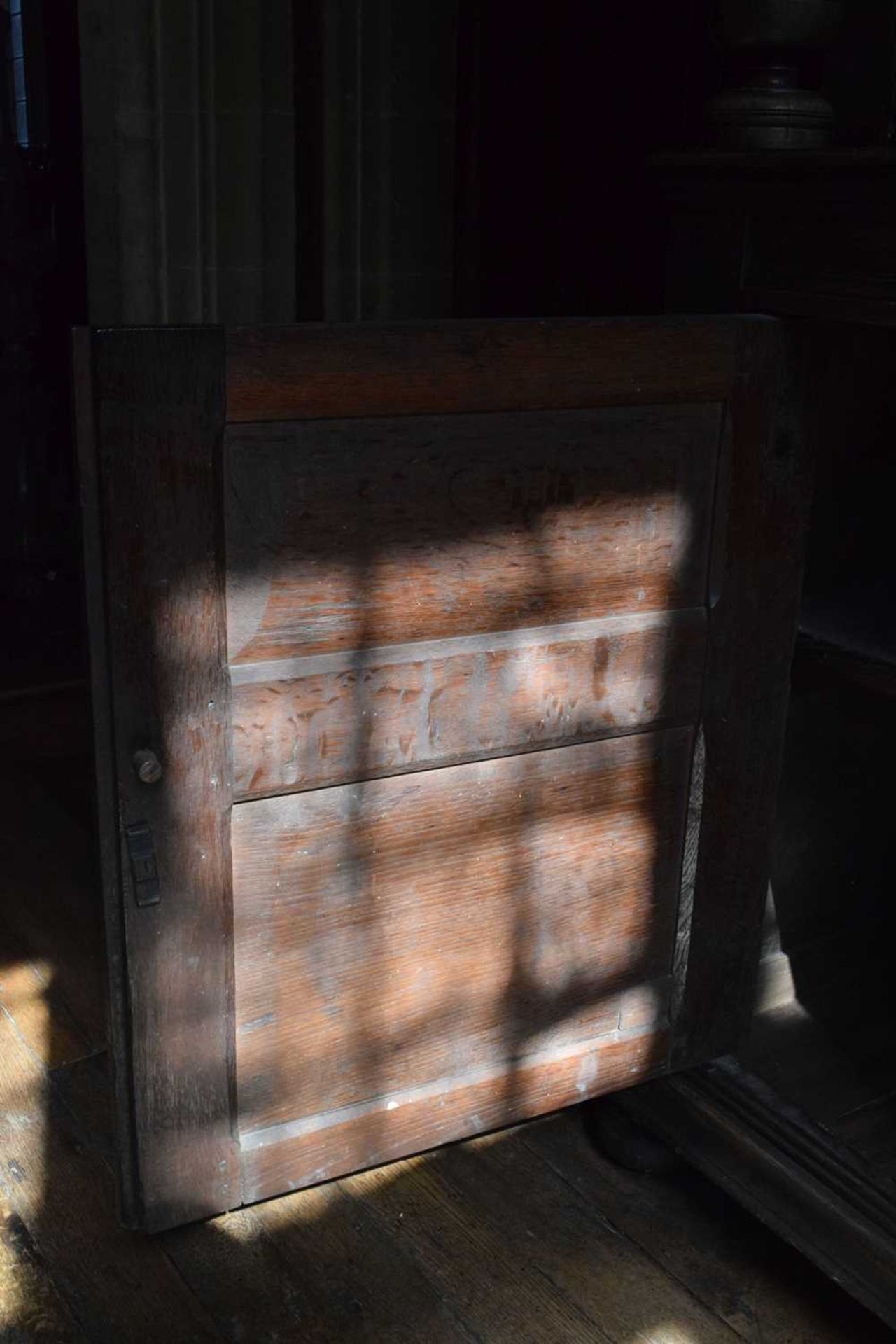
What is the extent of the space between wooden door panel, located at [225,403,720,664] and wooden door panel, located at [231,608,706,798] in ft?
0.09

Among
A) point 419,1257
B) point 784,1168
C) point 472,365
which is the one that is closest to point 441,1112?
point 419,1257

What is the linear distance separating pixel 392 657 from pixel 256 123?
143 cm

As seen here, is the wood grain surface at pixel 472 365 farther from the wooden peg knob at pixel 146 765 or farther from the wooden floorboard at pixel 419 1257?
the wooden floorboard at pixel 419 1257

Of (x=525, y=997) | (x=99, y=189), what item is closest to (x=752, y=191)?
(x=525, y=997)

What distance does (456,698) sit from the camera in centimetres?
189

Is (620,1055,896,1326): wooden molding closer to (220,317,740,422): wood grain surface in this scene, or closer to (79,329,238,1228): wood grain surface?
(79,329,238,1228): wood grain surface

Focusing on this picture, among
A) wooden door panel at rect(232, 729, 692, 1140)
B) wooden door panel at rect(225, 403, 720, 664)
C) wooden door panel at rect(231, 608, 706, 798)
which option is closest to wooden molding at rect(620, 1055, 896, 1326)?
wooden door panel at rect(232, 729, 692, 1140)

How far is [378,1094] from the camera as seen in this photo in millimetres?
2035

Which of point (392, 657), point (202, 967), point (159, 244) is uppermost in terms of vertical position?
point (159, 244)

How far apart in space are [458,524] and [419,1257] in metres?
1.08

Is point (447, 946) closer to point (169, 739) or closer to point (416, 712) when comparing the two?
point (416, 712)

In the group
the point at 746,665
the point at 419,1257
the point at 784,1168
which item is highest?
the point at 746,665

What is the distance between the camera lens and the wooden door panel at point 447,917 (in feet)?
6.16

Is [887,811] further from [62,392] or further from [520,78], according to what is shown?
[62,392]
